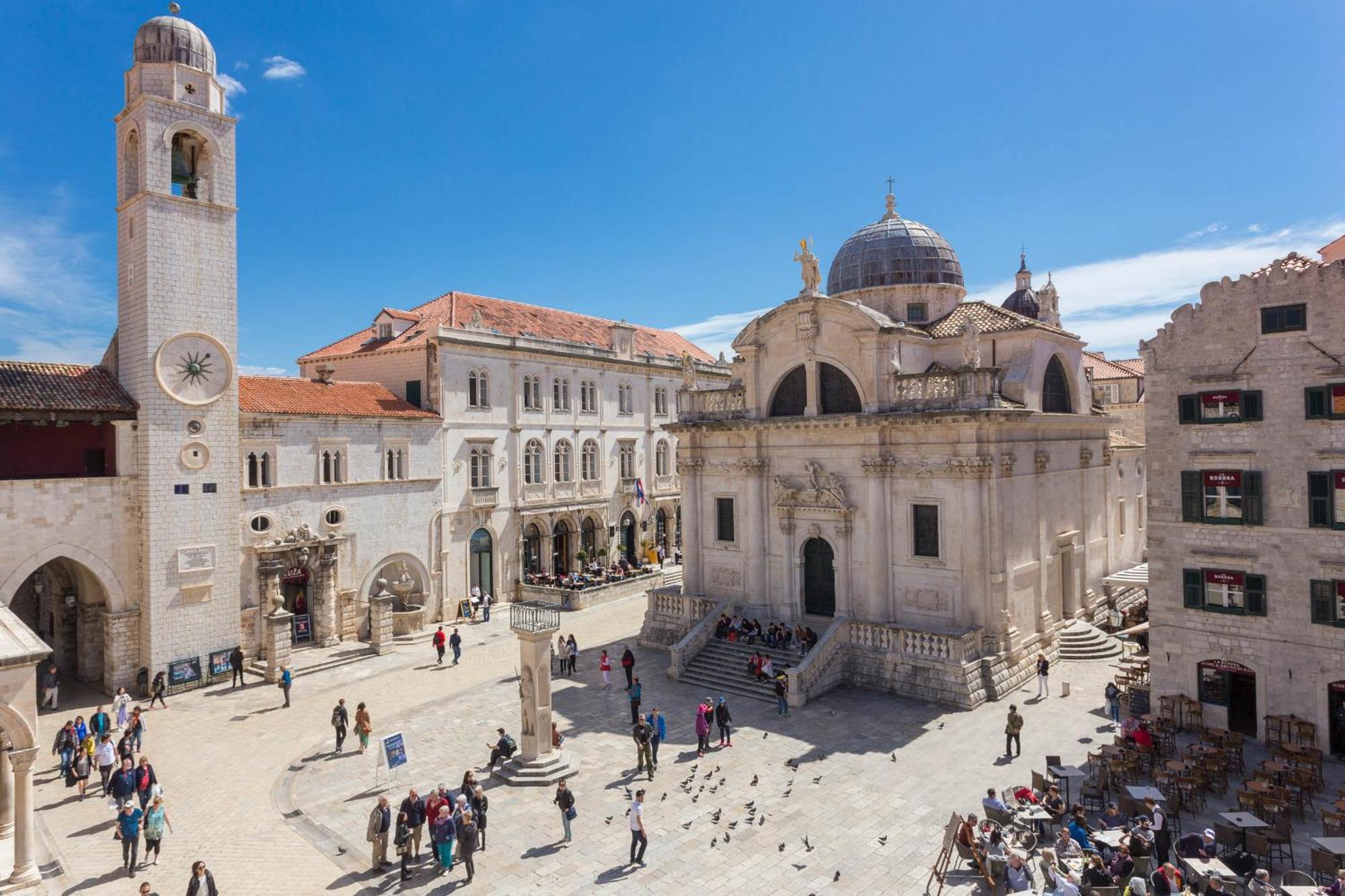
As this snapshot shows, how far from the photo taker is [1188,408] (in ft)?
72.1

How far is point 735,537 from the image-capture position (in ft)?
103

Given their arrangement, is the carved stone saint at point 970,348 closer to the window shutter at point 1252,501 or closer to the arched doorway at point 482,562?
the window shutter at point 1252,501

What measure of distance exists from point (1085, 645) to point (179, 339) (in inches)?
1333

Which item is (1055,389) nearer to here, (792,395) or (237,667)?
(792,395)

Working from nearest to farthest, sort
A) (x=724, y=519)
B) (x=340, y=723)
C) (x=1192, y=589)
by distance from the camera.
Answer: (x=1192, y=589)
(x=340, y=723)
(x=724, y=519)

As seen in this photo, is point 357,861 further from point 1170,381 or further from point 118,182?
point 118,182

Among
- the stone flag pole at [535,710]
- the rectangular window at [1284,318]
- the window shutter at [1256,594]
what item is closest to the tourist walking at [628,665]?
the stone flag pole at [535,710]

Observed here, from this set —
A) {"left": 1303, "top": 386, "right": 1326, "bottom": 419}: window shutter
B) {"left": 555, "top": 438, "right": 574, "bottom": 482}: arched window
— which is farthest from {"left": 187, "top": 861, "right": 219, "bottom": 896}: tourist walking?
{"left": 555, "top": 438, "right": 574, "bottom": 482}: arched window

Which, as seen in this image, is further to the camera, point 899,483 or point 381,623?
point 381,623

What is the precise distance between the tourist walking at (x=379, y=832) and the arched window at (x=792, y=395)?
19579mm

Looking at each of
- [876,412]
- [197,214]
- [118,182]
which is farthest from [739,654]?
[118,182]

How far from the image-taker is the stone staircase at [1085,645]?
2880 cm

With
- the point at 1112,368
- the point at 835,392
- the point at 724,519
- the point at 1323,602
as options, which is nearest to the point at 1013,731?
the point at 1323,602

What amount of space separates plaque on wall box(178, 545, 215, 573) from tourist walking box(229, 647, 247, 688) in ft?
10.3
